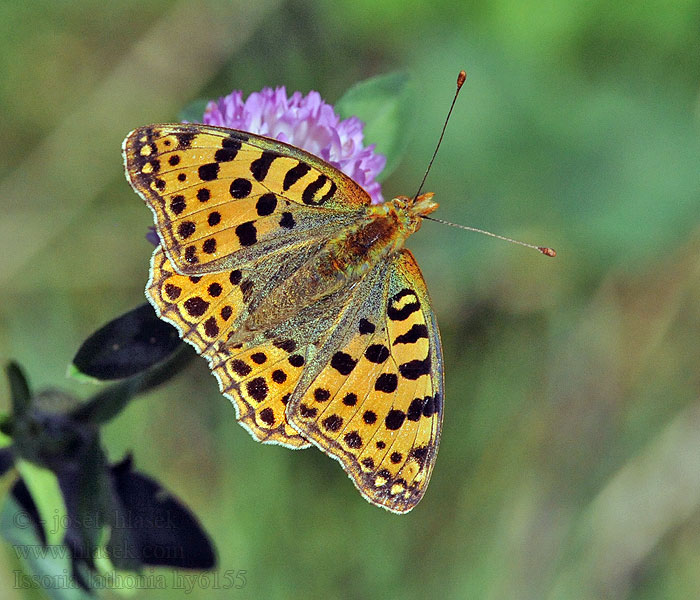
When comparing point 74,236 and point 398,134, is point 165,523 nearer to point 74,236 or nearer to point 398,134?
point 398,134

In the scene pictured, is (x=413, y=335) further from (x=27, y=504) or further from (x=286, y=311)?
(x=27, y=504)

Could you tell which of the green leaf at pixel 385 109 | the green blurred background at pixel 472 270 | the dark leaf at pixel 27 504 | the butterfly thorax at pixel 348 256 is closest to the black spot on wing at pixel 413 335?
the butterfly thorax at pixel 348 256

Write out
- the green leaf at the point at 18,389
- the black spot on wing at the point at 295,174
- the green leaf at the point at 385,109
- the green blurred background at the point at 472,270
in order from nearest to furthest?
the black spot on wing at the point at 295,174
the green leaf at the point at 18,389
the green leaf at the point at 385,109
the green blurred background at the point at 472,270

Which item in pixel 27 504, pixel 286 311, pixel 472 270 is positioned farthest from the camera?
pixel 472 270

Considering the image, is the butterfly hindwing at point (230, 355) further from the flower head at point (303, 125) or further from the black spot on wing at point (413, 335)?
the flower head at point (303, 125)

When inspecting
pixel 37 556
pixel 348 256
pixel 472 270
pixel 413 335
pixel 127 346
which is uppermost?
pixel 472 270

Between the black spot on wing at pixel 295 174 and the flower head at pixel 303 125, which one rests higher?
the flower head at pixel 303 125

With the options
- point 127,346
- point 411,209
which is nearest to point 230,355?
point 127,346

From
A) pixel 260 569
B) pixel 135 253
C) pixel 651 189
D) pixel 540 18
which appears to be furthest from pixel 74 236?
pixel 651 189

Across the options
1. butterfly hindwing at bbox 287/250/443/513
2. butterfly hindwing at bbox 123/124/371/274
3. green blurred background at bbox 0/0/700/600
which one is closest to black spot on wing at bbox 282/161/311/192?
butterfly hindwing at bbox 123/124/371/274
